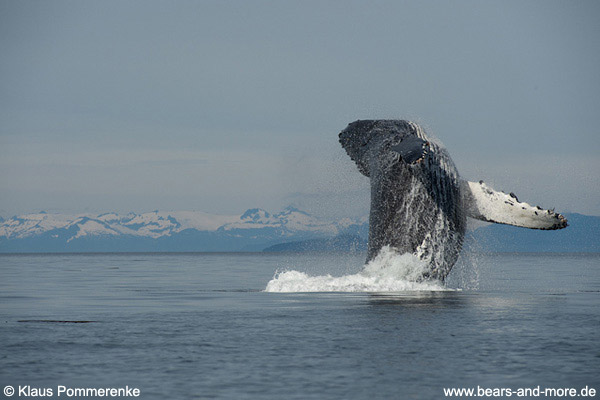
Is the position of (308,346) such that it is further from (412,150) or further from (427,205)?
(427,205)

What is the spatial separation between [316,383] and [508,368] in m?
2.01

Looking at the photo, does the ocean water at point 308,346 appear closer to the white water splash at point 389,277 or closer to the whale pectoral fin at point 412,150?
the white water splash at point 389,277

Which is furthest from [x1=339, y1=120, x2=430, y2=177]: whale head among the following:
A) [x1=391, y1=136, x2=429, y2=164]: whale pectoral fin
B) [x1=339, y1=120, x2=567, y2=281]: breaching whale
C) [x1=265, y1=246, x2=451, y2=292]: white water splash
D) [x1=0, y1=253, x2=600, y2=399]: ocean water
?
[x1=0, y1=253, x2=600, y2=399]: ocean water

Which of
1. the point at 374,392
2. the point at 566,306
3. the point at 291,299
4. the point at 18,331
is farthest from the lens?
the point at 291,299

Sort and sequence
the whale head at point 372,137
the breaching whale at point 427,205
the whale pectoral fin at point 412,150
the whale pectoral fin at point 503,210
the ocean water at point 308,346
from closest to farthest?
the ocean water at point 308,346, the whale pectoral fin at point 412,150, the whale pectoral fin at point 503,210, the breaching whale at point 427,205, the whale head at point 372,137

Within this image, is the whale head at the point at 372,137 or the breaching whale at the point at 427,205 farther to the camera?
the whale head at the point at 372,137

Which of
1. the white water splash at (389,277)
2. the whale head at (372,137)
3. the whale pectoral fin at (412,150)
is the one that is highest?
the whale head at (372,137)

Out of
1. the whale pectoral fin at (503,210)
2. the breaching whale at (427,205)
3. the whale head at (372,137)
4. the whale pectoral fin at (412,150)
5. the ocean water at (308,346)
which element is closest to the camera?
the ocean water at (308,346)

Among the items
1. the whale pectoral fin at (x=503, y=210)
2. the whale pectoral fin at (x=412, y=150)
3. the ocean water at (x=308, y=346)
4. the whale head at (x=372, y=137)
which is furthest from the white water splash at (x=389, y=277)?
the whale pectoral fin at (x=412, y=150)

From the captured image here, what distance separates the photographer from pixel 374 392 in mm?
7188

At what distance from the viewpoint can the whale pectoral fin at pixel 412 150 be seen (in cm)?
1442

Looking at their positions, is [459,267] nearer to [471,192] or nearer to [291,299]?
[471,192]

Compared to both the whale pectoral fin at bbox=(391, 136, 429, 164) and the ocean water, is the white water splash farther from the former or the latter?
the whale pectoral fin at bbox=(391, 136, 429, 164)

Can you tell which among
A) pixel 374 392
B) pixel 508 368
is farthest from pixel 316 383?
pixel 508 368
